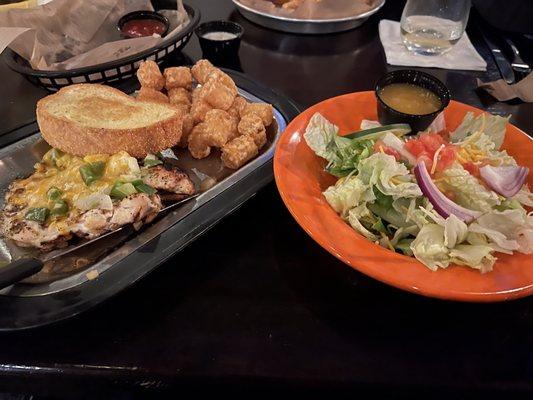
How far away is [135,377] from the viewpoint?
1134 mm

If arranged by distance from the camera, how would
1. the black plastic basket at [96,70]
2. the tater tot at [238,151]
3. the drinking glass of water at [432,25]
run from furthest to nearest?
1. the drinking glass of water at [432,25]
2. the black plastic basket at [96,70]
3. the tater tot at [238,151]

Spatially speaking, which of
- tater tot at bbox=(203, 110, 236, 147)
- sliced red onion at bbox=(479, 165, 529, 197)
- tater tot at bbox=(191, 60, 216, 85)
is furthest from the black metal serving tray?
sliced red onion at bbox=(479, 165, 529, 197)

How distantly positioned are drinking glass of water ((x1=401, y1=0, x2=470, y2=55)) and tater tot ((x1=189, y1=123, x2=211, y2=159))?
4.72 ft

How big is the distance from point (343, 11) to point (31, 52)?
1.70m

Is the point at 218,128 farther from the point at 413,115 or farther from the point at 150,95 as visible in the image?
the point at 413,115

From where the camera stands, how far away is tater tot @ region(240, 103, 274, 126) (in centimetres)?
176

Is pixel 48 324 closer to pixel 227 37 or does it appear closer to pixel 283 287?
pixel 283 287

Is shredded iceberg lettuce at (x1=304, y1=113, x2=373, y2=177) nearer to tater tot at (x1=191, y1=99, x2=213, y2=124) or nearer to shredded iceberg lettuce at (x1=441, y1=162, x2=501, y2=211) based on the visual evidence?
shredded iceberg lettuce at (x1=441, y1=162, x2=501, y2=211)

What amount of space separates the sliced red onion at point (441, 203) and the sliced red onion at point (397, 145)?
10 cm

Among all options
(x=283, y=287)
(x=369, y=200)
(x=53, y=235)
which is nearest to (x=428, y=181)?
(x=369, y=200)

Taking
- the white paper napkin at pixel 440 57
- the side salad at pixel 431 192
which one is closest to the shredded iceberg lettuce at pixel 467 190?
the side salad at pixel 431 192

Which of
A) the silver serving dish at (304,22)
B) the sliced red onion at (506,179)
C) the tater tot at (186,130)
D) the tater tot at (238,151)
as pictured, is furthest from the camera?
the silver serving dish at (304,22)

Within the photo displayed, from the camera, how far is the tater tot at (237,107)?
184 centimetres

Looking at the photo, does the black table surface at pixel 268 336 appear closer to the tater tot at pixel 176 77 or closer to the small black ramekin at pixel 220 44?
the tater tot at pixel 176 77
